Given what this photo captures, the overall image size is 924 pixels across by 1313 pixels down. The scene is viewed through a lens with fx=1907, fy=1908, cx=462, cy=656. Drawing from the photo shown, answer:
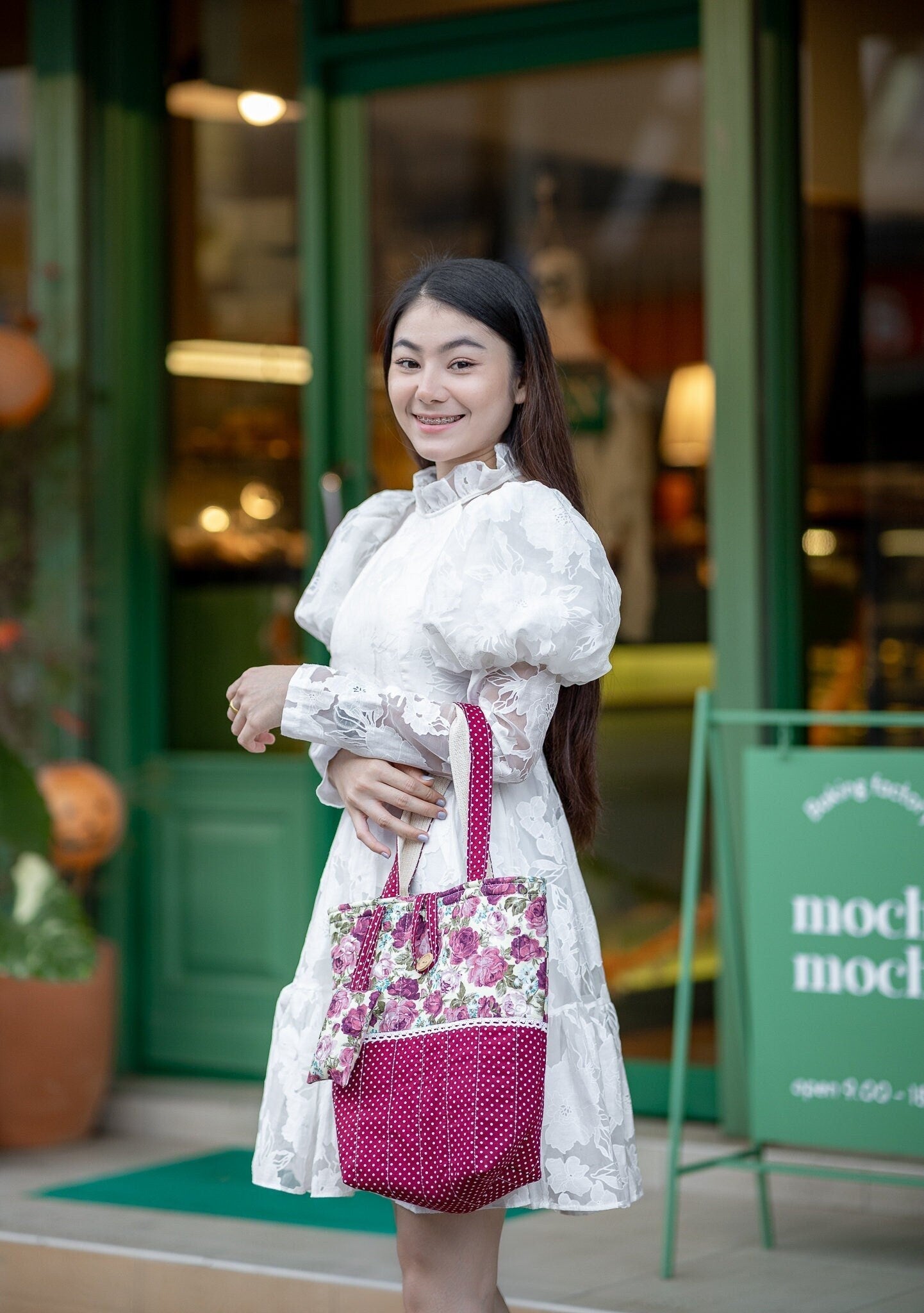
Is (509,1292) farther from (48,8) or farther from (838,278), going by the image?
(48,8)

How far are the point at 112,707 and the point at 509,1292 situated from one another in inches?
89.9

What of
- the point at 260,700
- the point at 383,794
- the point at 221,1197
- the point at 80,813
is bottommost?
the point at 221,1197

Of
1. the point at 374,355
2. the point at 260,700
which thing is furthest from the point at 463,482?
the point at 374,355

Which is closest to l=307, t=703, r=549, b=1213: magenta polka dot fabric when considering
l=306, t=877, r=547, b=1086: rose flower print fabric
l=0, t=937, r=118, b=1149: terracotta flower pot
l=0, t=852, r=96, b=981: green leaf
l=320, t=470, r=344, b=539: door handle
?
l=306, t=877, r=547, b=1086: rose flower print fabric

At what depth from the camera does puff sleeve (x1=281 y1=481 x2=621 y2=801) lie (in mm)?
2215

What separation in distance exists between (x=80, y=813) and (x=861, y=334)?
2.23 m

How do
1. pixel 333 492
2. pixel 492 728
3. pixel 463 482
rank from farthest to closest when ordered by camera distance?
pixel 333 492 < pixel 463 482 < pixel 492 728

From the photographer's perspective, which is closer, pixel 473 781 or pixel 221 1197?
pixel 473 781

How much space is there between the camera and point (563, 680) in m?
2.30

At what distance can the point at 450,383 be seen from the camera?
2326 mm

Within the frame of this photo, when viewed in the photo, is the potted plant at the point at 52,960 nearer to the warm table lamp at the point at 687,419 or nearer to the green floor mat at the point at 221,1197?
the green floor mat at the point at 221,1197

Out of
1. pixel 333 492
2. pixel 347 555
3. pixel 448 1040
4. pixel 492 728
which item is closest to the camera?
pixel 448 1040

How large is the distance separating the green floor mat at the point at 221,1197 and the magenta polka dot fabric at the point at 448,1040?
5.91ft

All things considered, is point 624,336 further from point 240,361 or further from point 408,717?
point 408,717
